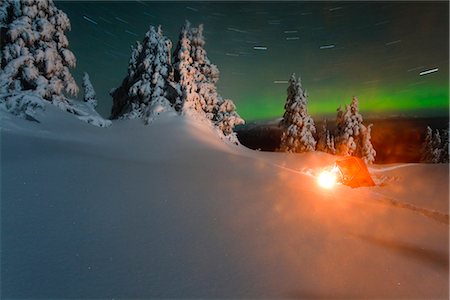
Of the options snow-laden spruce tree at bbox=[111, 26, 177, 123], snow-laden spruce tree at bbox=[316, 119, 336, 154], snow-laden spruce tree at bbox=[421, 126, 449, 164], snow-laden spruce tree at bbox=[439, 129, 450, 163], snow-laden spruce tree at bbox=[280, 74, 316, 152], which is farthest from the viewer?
snow-laden spruce tree at bbox=[316, 119, 336, 154]

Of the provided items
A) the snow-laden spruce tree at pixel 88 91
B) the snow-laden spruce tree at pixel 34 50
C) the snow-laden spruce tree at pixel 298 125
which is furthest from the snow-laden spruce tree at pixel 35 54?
the snow-laden spruce tree at pixel 88 91

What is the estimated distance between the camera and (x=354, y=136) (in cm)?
3506

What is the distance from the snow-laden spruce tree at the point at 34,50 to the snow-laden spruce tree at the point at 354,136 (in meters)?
30.0

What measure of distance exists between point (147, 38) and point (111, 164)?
2059 cm

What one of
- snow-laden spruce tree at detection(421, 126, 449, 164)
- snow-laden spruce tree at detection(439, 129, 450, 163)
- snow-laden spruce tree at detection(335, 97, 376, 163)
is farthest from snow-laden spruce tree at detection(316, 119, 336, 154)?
snow-laden spruce tree at detection(439, 129, 450, 163)

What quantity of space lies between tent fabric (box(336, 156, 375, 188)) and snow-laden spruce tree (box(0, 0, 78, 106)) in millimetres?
16065

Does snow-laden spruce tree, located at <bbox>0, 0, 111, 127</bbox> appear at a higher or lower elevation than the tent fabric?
higher

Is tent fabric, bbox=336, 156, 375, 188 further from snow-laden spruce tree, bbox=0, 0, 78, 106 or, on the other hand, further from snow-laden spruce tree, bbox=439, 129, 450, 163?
snow-laden spruce tree, bbox=439, 129, 450, 163

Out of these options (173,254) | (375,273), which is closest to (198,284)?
(173,254)

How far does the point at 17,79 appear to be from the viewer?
15.2m

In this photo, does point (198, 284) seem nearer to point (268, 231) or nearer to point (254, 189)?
point (268, 231)

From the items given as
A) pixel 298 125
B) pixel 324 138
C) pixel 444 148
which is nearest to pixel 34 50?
pixel 298 125

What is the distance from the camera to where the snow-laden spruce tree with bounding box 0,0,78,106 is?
48.6 feet

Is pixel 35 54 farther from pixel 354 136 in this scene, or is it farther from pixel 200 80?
pixel 354 136
